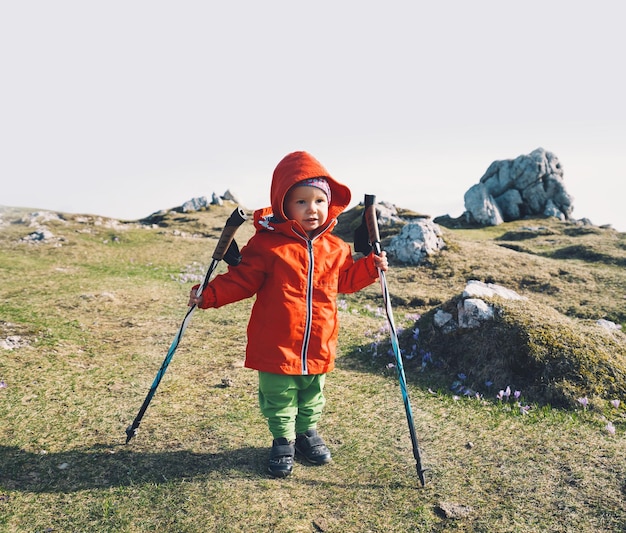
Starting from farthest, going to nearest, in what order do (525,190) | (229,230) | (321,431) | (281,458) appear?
1. (525,190)
2. (321,431)
3. (281,458)
4. (229,230)

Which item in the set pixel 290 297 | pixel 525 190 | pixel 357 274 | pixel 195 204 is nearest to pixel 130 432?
pixel 290 297

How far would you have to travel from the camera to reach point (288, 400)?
5098mm

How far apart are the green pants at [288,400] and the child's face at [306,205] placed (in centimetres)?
155

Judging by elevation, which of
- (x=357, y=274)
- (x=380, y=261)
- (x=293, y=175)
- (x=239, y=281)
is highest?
(x=293, y=175)

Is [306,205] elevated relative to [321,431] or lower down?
elevated

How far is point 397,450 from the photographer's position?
17.8ft

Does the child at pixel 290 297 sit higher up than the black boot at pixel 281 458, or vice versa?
the child at pixel 290 297

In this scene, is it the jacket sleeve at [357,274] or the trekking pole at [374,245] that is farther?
the jacket sleeve at [357,274]

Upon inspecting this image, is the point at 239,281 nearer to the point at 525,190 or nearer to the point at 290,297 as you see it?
the point at 290,297

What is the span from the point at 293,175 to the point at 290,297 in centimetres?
120

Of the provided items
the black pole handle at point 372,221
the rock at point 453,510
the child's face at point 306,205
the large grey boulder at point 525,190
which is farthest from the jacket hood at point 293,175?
the large grey boulder at point 525,190

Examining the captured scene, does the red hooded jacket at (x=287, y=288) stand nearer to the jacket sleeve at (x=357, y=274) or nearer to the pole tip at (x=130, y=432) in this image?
the jacket sleeve at (x=357, y=274)

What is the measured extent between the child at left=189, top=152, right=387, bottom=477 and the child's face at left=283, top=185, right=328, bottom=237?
1 cm

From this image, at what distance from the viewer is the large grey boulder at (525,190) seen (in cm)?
5009
